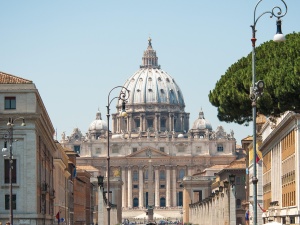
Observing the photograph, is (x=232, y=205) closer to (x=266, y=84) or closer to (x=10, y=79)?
(x=10, y=79)

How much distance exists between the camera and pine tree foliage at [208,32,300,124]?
46.2 meters

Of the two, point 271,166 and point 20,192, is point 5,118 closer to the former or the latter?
point 20,192

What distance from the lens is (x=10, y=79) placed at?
73375 millimetres

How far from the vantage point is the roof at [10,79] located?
238 feet

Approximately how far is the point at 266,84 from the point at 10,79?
94.6ft

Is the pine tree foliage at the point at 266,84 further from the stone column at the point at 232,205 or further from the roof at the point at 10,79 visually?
the stone column at the point at 232,205

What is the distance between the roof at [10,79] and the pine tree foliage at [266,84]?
2219cm

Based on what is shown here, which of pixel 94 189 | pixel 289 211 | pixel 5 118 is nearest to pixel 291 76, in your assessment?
pixel 289 211

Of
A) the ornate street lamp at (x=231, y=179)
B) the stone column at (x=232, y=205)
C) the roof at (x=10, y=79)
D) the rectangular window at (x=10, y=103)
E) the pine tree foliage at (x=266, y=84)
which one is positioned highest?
the roof at (x=10, y=79)

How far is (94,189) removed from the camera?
18925 cm

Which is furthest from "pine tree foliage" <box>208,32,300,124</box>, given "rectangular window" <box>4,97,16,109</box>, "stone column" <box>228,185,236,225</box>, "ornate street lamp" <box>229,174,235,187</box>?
"stone column" <box>228,185,236,225</box>

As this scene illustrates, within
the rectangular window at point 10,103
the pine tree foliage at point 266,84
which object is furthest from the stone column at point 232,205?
the pine tree foliage at point 266,84

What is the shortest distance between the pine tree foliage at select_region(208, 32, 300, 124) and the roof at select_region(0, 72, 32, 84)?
72.8ft

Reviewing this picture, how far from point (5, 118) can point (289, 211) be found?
16.3 meters
